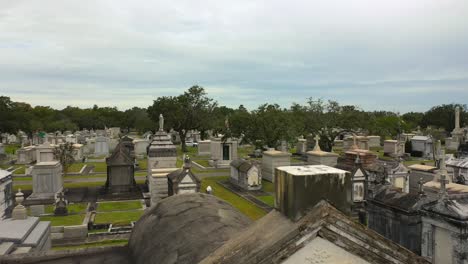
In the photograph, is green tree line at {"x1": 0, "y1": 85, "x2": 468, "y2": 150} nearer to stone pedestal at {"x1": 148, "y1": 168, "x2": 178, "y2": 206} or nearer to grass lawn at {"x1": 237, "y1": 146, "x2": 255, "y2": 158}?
grass lawn at {"x1": 237, "y1": 146, "x2": 255, "y2": 158}

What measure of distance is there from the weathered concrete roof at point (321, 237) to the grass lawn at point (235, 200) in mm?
Result: 12754

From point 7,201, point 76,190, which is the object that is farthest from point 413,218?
point 76,190

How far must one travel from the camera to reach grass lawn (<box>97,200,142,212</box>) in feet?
60.2

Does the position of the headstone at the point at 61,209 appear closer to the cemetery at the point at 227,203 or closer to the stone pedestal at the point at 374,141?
the cemetery at the point at 227,203

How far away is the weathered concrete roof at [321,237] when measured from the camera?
296cm

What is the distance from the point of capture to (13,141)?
208 feet

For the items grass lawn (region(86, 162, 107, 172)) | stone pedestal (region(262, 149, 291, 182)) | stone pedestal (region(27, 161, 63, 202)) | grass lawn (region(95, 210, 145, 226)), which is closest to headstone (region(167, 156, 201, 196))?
grass lawn (region(95, 210, 145, 226))

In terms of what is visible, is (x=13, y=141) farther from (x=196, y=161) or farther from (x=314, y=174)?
(x=314, y=174)

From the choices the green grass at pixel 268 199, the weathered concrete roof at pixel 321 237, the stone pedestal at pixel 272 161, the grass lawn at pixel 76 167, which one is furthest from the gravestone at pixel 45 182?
the weathered concrete roof at pixel 321 237

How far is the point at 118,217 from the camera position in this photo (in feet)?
54.7

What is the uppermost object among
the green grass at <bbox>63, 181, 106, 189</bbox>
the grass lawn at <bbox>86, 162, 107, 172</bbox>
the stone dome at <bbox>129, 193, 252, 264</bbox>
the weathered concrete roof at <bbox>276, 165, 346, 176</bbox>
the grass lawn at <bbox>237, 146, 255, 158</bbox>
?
the weathered concrete roof at <bbox>276, 165, 346, 176</bbox>

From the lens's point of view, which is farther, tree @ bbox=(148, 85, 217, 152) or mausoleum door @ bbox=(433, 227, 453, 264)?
tree @ bbox=(148, 85, 217, 152)

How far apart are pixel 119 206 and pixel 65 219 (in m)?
3.07

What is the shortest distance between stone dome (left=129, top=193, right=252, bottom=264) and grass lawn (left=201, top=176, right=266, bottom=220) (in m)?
9.02
